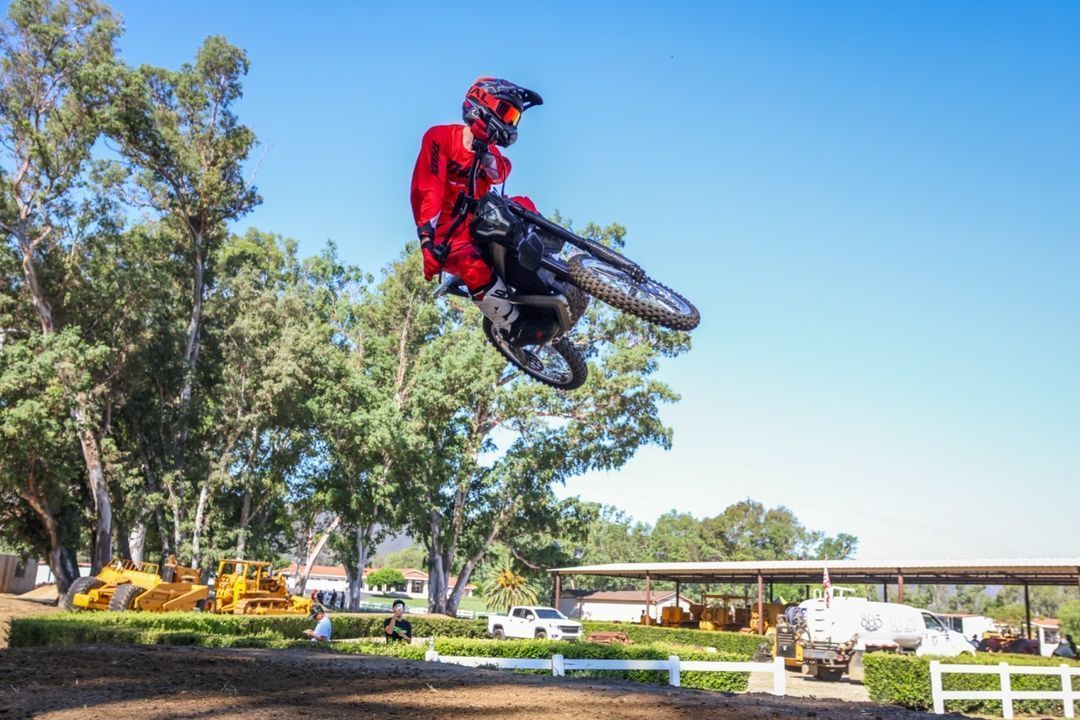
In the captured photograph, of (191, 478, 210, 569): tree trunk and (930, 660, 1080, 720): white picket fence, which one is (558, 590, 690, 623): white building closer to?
(191, 478, 210, 569): tree trunk

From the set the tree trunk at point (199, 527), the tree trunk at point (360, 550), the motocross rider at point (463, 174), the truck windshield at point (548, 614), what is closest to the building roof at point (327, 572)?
the tree trunk at point (360, 550)

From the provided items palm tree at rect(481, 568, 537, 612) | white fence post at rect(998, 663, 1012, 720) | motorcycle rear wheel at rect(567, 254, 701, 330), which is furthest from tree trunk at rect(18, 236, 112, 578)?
white fence post at rect(998, 663, 1012, 720)

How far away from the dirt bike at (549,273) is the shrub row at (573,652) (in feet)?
26.1

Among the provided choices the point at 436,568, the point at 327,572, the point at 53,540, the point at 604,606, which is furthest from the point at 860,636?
the point at 327,572

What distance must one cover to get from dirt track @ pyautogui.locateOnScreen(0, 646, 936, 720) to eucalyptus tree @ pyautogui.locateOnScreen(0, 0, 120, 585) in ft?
79.3

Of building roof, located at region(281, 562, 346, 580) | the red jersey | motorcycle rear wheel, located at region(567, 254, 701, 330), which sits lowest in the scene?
building roof, located at region(281, 562, 346, 580)

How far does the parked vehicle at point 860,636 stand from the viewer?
25.8m

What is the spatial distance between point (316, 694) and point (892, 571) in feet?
87.8

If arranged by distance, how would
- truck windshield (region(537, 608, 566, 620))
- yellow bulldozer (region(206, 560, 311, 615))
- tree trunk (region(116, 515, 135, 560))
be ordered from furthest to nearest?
tree trunk (region(116, 515, 135, 560))
truck windshield (region(537, 608, 566, 620))
yellow bulldozer (region(206, 560, 311, 615))

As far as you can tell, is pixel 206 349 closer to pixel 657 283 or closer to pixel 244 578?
pixel 244 578

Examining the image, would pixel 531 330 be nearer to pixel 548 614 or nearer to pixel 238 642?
pixel 238 642

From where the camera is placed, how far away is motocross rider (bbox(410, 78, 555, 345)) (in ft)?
21.8

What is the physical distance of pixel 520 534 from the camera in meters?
41.3

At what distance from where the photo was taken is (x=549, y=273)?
717 cm
